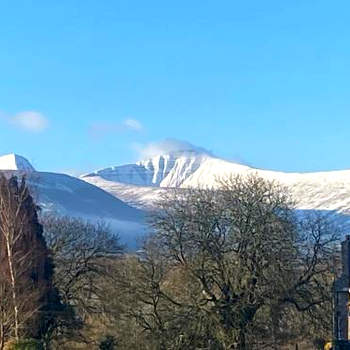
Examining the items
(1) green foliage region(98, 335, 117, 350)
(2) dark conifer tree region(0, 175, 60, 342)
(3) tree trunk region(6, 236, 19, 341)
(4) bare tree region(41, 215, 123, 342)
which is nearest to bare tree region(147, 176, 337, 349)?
(1) green foliage region(98, 335, 117, 350)

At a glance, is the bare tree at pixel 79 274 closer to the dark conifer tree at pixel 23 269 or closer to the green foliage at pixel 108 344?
the green foliage at pixel 108 344

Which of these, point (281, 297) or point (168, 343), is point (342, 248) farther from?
point (168, 343)

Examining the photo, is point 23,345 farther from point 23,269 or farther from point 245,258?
point 245,258

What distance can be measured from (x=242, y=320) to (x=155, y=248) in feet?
18.0

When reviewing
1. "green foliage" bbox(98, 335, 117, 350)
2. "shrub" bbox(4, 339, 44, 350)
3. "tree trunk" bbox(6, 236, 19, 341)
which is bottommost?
"green foliage" bbox(98, 335, 117, 350)

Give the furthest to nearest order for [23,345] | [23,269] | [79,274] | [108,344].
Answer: [79,274]
[108,344]
[23,269]
[23,345]

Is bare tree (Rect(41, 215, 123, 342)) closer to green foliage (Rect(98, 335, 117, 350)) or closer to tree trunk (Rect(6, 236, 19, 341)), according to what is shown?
green foliage (Rect(98, 335, 117, 350))

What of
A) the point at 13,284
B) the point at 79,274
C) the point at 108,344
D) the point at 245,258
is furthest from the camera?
the point at 79,274

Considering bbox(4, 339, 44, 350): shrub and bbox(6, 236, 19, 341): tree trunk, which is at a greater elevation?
bbox(6, 236, 19, 341): tree trunk

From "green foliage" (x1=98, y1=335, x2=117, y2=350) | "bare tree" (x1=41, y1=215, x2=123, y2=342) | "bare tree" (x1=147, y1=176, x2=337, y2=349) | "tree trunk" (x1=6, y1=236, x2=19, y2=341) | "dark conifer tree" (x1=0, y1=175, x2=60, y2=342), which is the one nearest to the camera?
"tree trunk" (x1=6, y1=236, x2=19, y2=341)

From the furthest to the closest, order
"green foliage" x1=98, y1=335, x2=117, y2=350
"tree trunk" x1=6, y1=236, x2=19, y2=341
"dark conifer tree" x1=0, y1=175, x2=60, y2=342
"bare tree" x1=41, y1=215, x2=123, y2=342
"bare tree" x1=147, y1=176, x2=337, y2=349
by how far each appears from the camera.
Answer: "bare tree" x1=41, y1=215, x2=123, y2=342, "green foliage" x1=98, y1=335, x2=117, y2=350, "bare tree" x1=147, y1=176, x2=337, y2=349, "dark conifer tree" x1=0, y1=175, x2=60, y2=342, "tree trunk" x1=6, y1=236, x2=19, y2=341

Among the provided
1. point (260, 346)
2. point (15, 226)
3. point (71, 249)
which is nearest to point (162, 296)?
point (260, 346)

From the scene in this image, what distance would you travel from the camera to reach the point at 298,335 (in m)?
43.6

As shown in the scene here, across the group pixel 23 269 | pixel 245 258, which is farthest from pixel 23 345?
pixel 245 258
